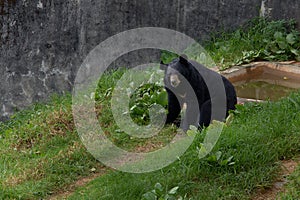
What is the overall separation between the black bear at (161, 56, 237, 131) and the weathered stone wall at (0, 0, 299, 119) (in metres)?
2.60

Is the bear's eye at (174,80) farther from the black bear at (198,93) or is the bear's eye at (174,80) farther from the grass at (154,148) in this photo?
the grass at (154,148)

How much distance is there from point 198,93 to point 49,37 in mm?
3123

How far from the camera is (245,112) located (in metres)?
6.65

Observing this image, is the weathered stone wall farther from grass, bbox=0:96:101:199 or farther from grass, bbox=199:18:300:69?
grass, bbox=0:96:101:199

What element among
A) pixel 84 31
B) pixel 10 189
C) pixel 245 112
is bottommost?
pixel 10 189

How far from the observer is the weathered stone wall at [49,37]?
893cm

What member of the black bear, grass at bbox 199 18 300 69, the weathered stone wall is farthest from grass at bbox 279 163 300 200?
the weathered stone wall

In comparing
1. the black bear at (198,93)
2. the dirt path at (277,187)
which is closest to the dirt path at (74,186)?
the black bear at (198,93)

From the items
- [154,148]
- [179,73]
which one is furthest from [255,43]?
[154,148]

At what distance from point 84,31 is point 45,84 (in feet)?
3.36

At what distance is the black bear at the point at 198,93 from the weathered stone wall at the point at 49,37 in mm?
2603

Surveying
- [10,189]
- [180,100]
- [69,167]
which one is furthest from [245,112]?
[10,189]

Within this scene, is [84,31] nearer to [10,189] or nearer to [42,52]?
[42,52]

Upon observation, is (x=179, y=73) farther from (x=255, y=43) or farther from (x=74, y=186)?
(x=255, y=43)
